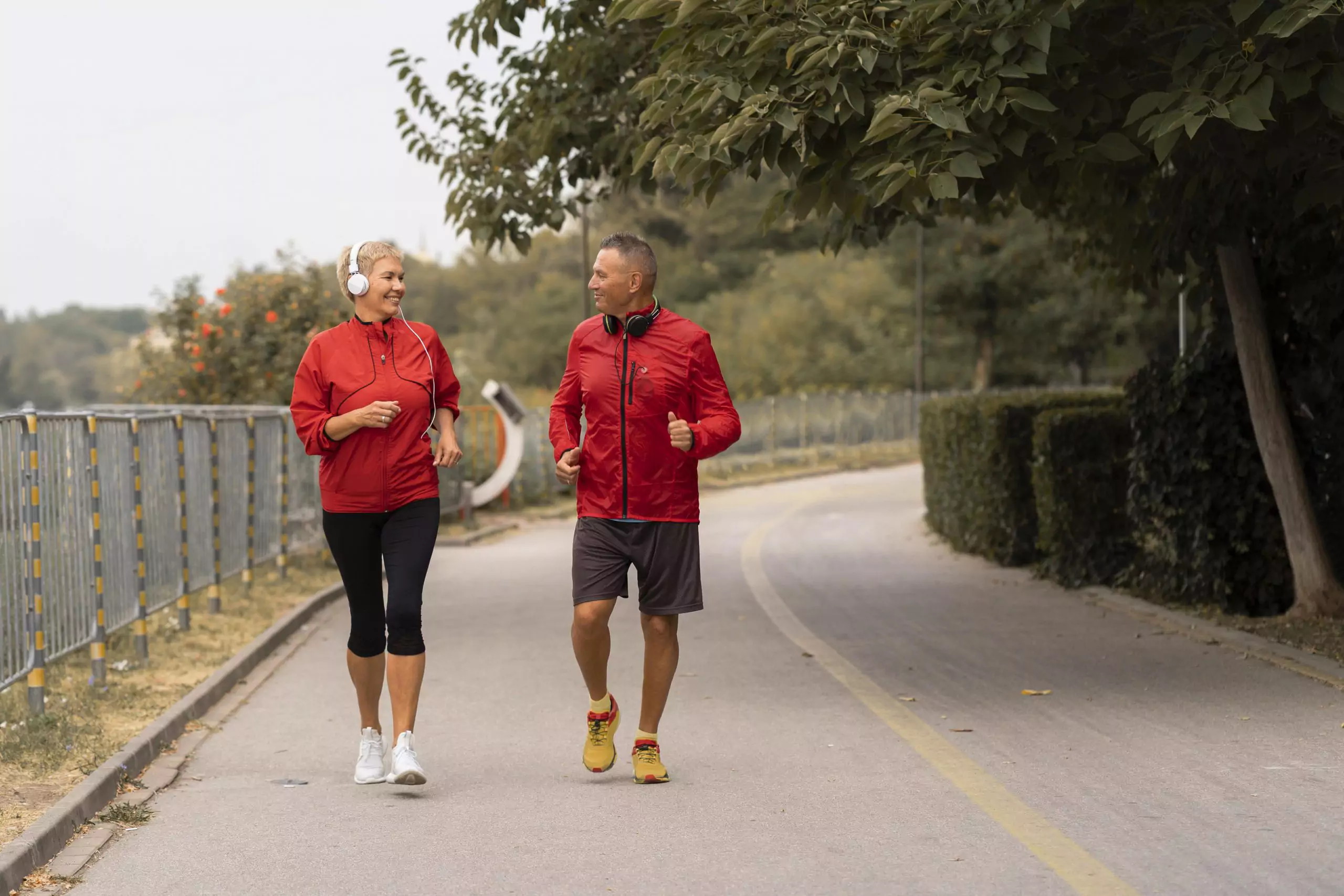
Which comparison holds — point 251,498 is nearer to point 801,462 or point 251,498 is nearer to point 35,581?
point 35,581

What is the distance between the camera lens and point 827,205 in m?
8.81

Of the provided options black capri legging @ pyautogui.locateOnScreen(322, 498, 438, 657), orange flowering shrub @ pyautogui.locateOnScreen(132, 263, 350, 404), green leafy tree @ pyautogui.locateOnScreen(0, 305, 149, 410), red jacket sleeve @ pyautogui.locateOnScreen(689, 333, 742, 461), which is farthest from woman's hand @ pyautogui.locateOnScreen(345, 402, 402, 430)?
green leafy tree @ pyautogui.locateOnScreen(0, 305, 149, 410)

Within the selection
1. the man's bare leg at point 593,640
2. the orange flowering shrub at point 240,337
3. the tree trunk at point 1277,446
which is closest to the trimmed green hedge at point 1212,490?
the tree trunk at point 1277,446

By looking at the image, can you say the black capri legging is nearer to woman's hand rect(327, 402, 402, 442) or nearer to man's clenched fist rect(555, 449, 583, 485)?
woman's hand rect(327, 402, 402, 442)

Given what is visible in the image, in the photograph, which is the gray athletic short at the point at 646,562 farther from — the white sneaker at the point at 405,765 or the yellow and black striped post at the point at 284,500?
the yellow and black striped post at the point at 284,500

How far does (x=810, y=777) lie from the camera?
6.98 meters

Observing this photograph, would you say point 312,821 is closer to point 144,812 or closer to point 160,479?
point 144,812

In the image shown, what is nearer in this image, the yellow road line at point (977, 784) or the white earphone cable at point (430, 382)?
the yellow road line at point (977, 784)

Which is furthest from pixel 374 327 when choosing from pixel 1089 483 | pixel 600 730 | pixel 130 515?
pixel 1089 483

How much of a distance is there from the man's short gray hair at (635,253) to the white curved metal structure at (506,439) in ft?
62.0

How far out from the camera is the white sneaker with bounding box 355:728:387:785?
704 cm

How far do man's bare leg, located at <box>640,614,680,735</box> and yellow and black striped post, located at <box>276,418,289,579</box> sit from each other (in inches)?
348

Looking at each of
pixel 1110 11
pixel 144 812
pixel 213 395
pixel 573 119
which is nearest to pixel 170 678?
pixel 144 812

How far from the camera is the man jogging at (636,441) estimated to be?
666 centimetres
